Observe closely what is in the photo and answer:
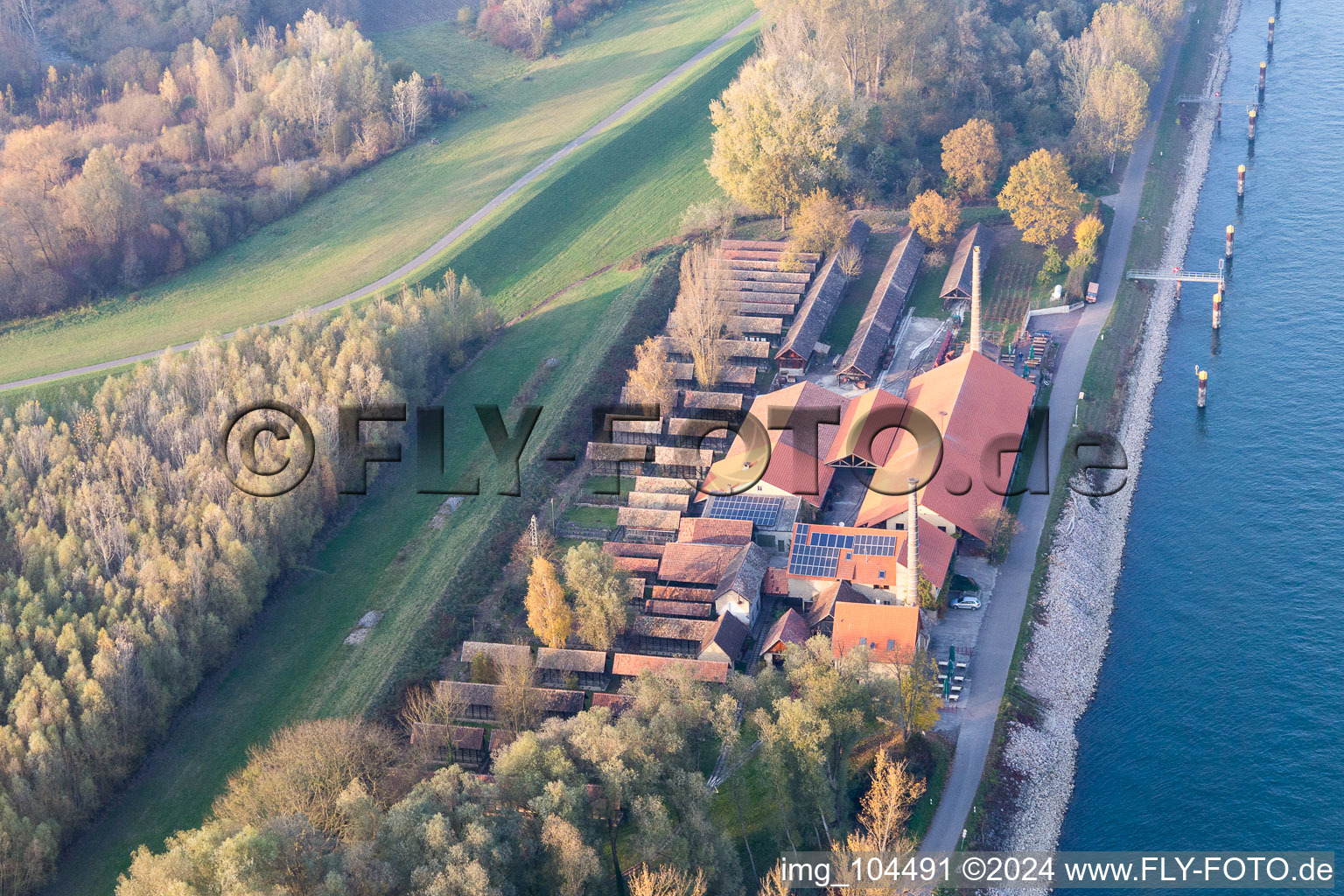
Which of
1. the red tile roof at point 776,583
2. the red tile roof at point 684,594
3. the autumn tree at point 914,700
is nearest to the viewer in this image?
the autumn tree at point 914,700

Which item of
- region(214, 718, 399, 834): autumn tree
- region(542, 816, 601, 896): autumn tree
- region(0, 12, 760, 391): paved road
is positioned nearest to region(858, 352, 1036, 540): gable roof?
region(542, 816, 601, 896): autumn tree

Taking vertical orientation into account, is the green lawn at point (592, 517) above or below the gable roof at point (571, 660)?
above

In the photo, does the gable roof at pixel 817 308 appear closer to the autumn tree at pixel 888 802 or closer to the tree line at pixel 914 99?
the tree line at pixel 914 99

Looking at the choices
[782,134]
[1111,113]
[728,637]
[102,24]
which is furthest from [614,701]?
[102,24]

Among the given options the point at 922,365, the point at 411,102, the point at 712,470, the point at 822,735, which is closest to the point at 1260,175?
the point at 922,365

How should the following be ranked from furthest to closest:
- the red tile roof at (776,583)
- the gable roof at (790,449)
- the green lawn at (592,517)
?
1. the green lawn at (592,517)
2. the gable roof at (790,449)
3. the red tile roof at (776,583)

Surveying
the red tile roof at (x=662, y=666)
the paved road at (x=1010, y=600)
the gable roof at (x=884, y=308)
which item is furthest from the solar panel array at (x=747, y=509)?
the gable roof at (x=884, y=308)
